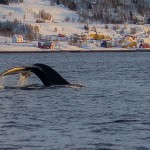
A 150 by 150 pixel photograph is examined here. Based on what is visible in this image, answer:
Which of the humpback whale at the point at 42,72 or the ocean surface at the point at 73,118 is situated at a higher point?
the humpback whale at the point at 42,72

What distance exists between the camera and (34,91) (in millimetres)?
43844

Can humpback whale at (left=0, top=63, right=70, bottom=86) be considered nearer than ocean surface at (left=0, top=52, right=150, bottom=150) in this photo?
No

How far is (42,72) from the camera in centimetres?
4281

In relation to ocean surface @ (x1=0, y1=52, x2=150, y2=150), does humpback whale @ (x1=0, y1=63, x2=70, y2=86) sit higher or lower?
higher

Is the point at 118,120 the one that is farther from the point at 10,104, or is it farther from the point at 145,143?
the point at 10,104

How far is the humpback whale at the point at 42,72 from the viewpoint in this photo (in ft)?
136

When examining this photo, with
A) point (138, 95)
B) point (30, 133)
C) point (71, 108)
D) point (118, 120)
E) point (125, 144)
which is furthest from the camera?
point (138, 95)

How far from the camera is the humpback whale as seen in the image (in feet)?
136

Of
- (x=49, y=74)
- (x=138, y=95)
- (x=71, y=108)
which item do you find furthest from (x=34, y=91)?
(x=71, y=108)

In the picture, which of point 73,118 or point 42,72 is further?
point 42,72

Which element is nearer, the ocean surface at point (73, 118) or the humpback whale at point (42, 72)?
the ocean surface at point (73, 118)

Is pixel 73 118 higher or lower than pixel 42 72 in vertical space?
lower

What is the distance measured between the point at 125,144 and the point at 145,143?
624 millimetres

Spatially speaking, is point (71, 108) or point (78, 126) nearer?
point (78, 126)
